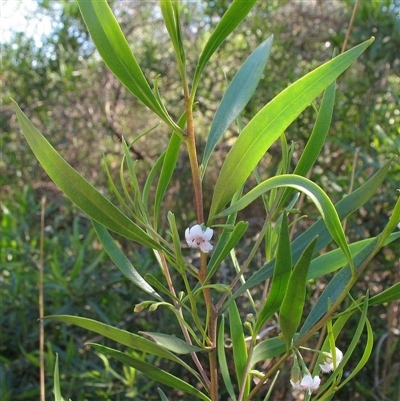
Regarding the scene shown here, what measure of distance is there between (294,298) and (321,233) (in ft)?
0.33

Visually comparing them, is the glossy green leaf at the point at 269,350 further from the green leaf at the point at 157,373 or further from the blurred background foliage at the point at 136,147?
the blurred background foliage at the point at 136,147

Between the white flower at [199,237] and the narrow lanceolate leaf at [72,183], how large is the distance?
4 centimetres

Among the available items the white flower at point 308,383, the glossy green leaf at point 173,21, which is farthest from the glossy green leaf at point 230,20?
the white flower at point 308,383

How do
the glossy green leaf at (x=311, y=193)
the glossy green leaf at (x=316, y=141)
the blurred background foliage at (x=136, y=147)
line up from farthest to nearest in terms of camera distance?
the blurred background foliage at (x=136, y=147) < the glossy green leaf at (x=316, y=141) < the glossy green leaf at (x=311, y=193)

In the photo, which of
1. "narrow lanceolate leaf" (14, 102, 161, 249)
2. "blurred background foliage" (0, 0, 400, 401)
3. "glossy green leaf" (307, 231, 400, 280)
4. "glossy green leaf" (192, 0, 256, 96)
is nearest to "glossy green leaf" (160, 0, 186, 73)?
"glossy green leaf" (192, 0, 256, 96)

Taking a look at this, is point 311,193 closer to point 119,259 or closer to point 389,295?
point 389,295

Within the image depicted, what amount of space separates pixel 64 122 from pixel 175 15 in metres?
2.11

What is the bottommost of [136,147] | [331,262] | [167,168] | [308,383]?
[308,383]

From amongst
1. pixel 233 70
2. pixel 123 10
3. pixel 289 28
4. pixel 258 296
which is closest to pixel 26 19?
pixel 123 10

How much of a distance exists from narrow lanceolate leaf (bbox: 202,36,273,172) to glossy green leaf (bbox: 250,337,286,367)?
0.20 m

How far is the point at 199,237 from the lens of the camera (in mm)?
548

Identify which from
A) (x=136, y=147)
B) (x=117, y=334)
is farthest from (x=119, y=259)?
(x=136, y=147)

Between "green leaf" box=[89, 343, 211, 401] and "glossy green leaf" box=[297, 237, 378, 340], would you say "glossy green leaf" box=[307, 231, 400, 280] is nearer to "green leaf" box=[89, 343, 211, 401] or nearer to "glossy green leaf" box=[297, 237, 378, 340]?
"glossy green leaf" box=[297, 237, 378, 340]

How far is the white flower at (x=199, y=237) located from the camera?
1.78ft
